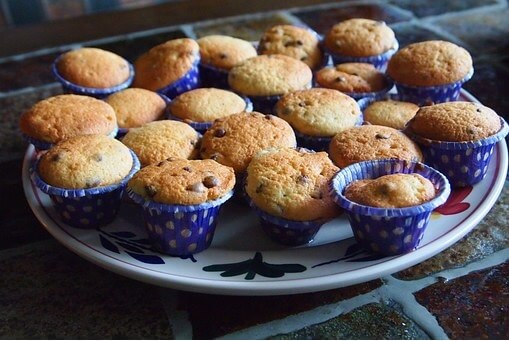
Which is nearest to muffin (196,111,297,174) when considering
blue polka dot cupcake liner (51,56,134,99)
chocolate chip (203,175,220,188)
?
chocolate chip (203,175,220,188)

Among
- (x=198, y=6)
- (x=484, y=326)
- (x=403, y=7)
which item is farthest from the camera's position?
(x=198, y=6)

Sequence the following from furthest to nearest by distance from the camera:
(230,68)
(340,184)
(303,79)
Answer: (230,68) < (303,79) < (340,184)

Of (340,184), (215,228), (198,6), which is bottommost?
(198,6)

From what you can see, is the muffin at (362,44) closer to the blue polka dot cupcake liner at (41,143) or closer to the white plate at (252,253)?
the white plate at (252,253)

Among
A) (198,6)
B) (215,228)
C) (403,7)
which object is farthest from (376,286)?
(198,6)

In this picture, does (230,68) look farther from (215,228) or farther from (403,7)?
(403,7)

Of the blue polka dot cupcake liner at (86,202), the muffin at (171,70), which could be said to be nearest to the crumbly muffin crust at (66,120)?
the blue polka dot cupcake liner at (86,202)
